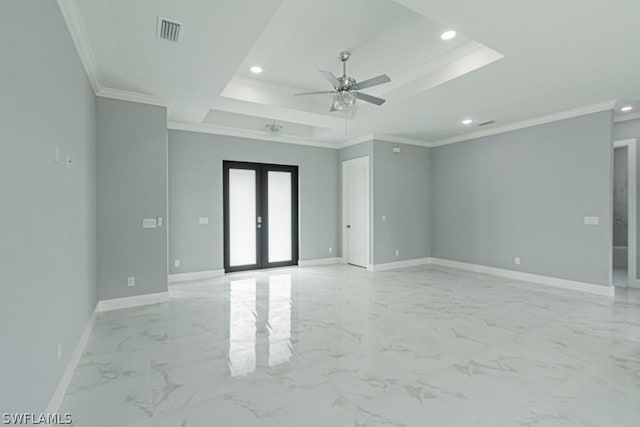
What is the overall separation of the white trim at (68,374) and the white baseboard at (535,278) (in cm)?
660

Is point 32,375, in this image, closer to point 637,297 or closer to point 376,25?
point 376,25

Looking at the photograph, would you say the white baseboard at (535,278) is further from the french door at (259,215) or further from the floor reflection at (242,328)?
the floor reflection at (242,328)

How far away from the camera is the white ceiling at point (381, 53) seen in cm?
252

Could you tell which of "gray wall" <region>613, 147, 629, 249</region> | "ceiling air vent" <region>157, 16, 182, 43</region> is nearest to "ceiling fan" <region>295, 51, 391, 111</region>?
"ceiling air vent" <region>157, 16, 182, 43</region>

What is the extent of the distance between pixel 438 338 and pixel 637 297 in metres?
3.82

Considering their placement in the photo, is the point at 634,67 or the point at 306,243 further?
the point at 306,243

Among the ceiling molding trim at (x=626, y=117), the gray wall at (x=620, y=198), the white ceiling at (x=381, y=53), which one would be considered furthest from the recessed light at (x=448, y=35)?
the gray wall at (x=620, y=198)

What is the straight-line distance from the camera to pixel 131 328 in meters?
3.44

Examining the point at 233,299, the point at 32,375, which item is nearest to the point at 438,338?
the point at 233,299

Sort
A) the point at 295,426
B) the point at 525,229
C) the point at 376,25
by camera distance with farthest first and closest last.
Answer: the point at 525,229, the point at 376,25, the point at 295,426

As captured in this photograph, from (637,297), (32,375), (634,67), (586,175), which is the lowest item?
(637,297)

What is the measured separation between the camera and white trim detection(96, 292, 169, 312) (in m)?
4.01

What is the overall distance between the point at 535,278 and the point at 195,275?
628cm
